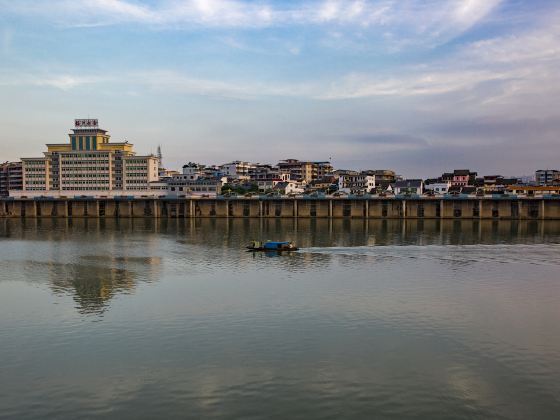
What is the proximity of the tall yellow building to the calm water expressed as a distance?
4692 inches

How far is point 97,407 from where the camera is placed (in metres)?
20.0

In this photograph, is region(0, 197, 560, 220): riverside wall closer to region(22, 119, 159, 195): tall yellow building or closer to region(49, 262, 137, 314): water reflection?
region(22, 119, 159, 195): tall yellow building

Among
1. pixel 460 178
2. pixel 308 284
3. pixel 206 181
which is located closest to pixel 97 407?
pixel 308 284

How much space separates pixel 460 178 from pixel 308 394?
625 feet

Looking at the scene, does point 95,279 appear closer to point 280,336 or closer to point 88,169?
point 280,336

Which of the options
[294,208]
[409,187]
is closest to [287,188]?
[409,187]

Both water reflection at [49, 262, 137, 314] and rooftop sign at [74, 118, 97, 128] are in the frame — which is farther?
rooftop sign at [74, 118, 97, 128]

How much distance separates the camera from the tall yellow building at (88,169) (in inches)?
6880

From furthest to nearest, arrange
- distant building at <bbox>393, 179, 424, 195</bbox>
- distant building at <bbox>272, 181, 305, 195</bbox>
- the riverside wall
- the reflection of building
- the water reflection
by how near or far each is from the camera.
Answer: distant building at <bbox>272, 181, 305, 195</bbox> < distant building at <bbox>393, 179, 424, 195</bbox> < the riverside wall < the reflection of building < the water reflection

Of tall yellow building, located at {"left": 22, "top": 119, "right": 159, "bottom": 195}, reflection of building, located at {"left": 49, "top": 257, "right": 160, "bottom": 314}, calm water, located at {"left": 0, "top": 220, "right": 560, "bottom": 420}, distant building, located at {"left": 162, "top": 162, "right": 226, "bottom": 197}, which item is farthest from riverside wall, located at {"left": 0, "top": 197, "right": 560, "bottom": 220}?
reflection of building, located at {"left": 49, "top": 257, "right": 160, "bottom": 314}

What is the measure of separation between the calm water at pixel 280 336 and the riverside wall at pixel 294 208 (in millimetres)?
55584

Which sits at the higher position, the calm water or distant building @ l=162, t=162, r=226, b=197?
distant building @ l=162, t=162, r=226, b=197

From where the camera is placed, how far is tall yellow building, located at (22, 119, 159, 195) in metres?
175

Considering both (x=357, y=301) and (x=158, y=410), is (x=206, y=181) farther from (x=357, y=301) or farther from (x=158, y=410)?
(x=158, y=410)
